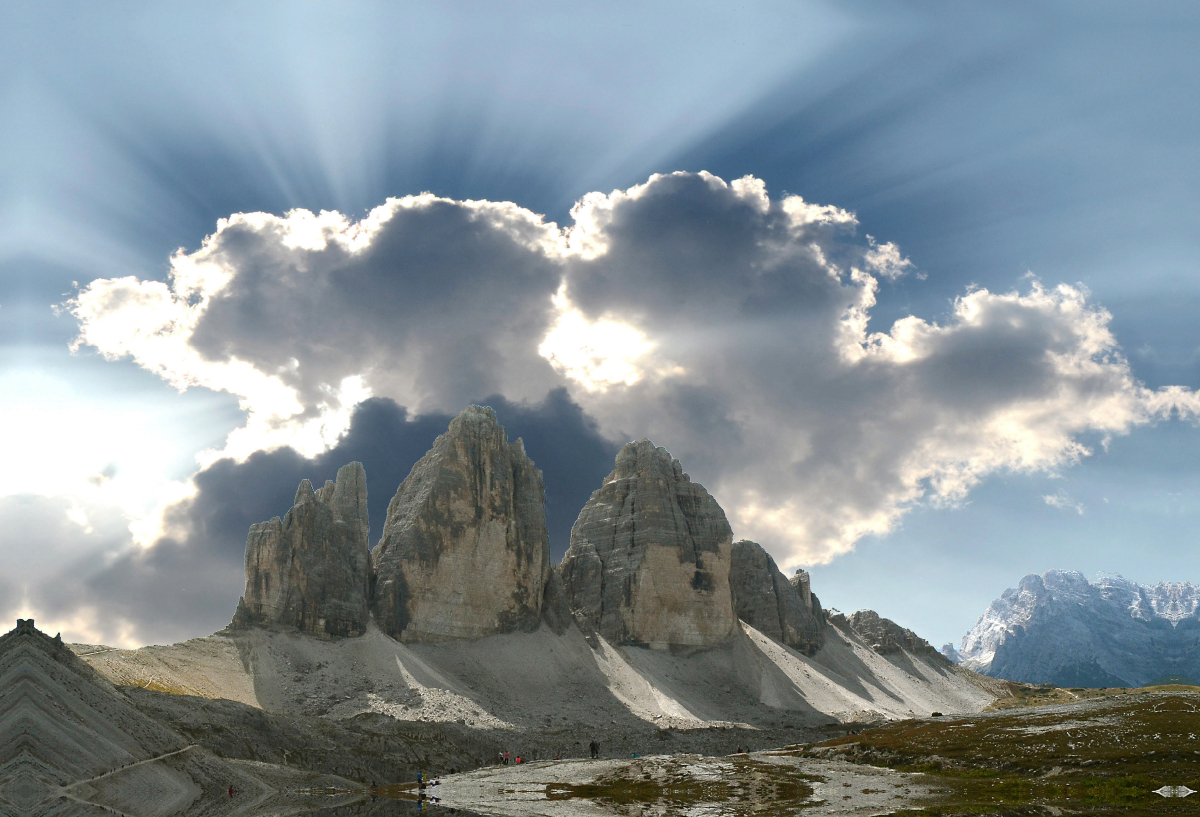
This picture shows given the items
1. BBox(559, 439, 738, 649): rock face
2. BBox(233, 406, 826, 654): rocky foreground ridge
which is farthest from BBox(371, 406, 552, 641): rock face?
BBox(559, 439, 738, 649): rock face

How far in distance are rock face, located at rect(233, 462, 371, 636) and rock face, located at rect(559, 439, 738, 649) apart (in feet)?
174

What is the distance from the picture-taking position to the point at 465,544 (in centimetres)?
14912

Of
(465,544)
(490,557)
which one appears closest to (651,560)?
(490,557)

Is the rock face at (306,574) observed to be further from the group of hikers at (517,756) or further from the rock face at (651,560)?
the rock face at (651,560)

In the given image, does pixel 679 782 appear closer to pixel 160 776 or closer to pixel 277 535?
pixel 160 776

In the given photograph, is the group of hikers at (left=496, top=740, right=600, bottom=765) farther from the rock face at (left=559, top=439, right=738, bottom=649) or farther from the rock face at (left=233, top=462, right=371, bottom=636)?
the rock face at (left=559, top=439, right=738, bottom=649)

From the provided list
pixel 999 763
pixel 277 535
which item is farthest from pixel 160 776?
pixel 277 535

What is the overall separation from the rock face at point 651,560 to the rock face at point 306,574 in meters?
53.2

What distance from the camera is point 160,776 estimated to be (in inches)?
2438

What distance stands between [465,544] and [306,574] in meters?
26.9

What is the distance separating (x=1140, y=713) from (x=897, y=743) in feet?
75.7

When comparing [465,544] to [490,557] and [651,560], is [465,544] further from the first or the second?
[651,560]

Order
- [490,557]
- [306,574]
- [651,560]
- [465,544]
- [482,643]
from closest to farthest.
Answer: [306,574], [482,643], [465,544], [490,557], [651,560]

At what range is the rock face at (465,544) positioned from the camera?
142250mm
